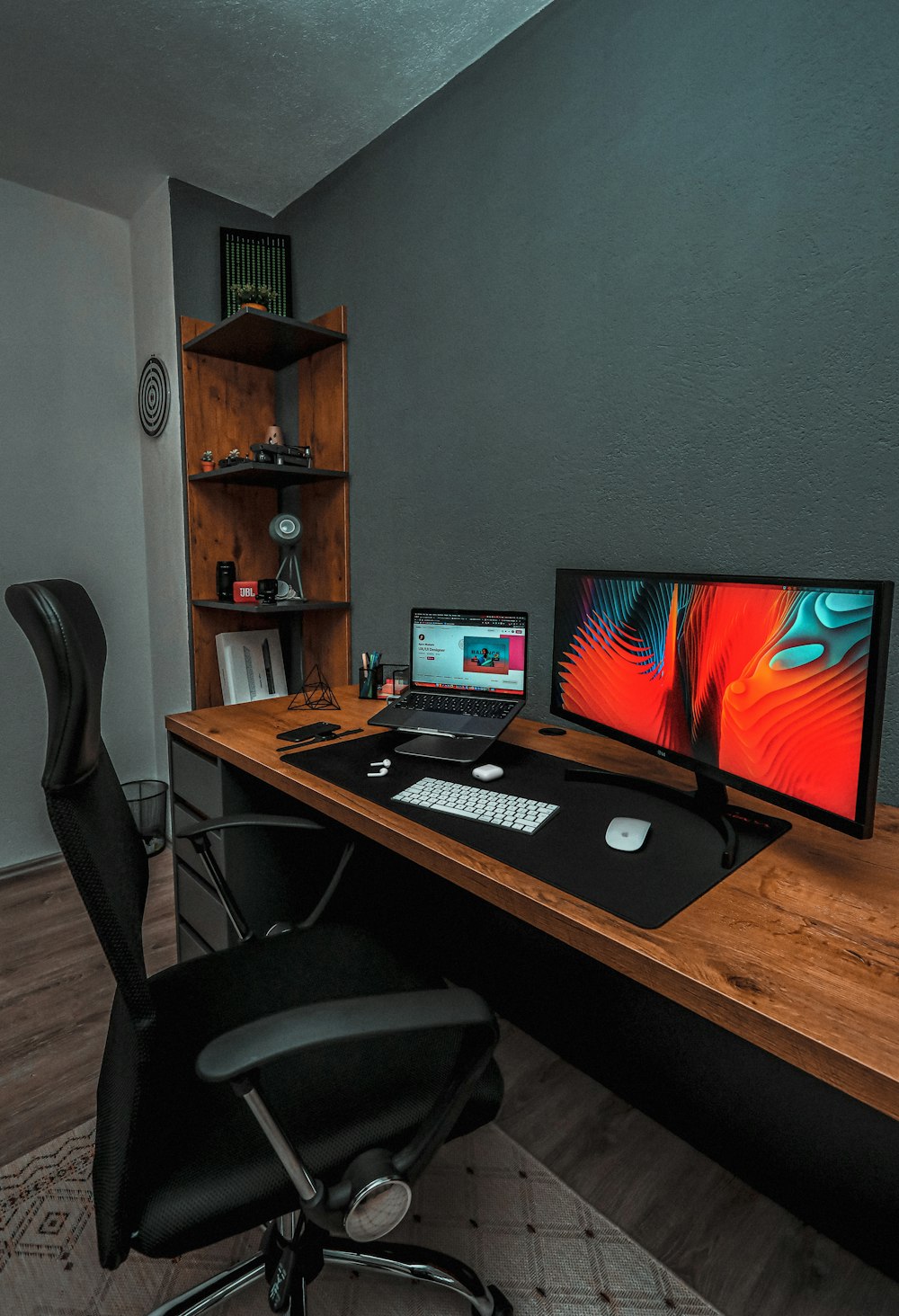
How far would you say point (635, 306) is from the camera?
1592 mm

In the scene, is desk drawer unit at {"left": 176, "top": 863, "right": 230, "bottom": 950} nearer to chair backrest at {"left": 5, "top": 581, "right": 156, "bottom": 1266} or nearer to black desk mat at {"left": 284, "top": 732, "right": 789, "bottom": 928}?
black desk mat at {"left": 284, "top": 732, "right": 789, "bottom": 928}

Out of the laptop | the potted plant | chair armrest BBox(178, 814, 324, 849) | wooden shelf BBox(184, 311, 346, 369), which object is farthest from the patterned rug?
the potted plant

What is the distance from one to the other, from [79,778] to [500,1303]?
1.16 meters

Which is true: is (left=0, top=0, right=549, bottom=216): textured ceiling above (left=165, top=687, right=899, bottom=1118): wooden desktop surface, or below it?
above

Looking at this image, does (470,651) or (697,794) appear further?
(470,651)

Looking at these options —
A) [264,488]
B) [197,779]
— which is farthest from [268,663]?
[197,779]

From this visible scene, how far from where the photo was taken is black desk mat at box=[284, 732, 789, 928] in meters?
0.99

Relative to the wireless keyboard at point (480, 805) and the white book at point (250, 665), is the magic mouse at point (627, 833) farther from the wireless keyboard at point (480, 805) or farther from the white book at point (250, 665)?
the white book at point (250, 665)

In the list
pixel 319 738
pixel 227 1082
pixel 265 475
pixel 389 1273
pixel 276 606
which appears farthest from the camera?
pixel 265 475

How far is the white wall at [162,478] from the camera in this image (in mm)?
2635

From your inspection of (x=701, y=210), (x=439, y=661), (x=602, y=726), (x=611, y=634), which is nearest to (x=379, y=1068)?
(x=602, y=726)

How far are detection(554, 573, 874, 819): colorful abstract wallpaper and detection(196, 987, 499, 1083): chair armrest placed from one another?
0.60m

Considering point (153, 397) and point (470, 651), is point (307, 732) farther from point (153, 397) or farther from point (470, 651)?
point (153, 397)

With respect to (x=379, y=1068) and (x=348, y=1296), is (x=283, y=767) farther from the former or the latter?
(x=348, y=1296)
